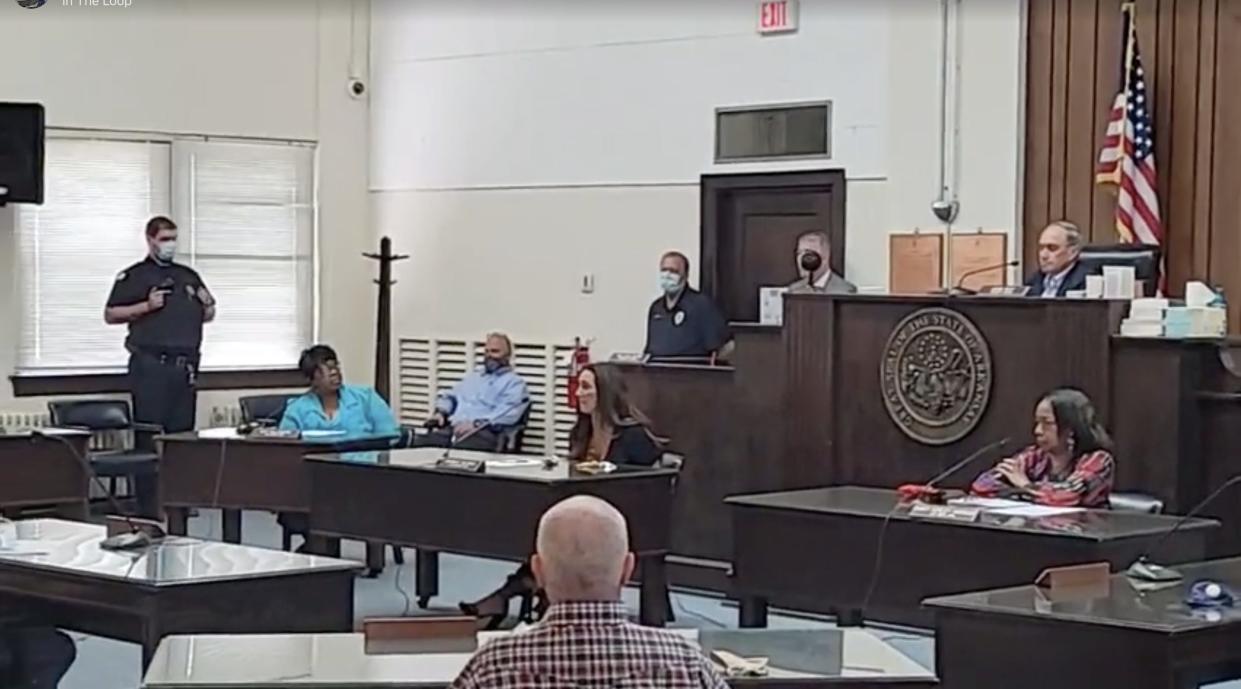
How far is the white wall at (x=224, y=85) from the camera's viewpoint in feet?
37.4

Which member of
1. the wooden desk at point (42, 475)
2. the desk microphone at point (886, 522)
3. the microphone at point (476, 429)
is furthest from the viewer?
the microphone at point (476, 429)

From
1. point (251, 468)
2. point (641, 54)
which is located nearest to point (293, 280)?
point (641, 54)

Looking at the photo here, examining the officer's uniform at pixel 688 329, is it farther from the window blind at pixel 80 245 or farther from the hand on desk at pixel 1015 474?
the hand on desk at pixel 1015 474

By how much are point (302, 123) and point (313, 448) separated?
4.34 metres

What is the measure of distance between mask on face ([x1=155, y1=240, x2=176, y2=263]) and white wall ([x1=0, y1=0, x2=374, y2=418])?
27.1 inches

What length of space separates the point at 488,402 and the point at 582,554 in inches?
324

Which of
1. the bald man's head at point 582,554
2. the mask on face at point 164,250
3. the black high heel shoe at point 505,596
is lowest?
the black high heel shoe at point 505,596

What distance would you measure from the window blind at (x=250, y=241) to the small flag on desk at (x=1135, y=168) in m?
5.41

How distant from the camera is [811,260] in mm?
9586

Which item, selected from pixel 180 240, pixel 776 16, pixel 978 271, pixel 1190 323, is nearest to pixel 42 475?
pixel 180 240

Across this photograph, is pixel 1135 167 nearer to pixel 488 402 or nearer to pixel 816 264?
pixel 816 264

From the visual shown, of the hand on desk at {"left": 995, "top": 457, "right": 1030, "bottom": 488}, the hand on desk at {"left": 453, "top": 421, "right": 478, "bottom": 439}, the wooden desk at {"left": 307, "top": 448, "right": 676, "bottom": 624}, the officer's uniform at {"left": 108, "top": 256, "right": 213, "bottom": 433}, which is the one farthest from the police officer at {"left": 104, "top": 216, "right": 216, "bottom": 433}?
the hand on desk at {"left": 995, "top": 457, "right": 1030, "bottom": 488}

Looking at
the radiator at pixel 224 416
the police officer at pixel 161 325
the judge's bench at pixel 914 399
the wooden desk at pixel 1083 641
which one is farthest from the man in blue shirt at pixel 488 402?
the wooden desk at pixel 1083 641

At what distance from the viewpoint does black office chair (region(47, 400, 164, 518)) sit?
1071 centimetres
